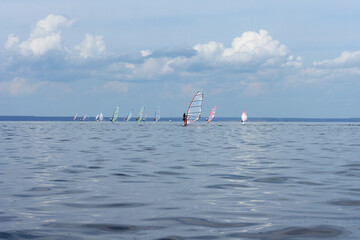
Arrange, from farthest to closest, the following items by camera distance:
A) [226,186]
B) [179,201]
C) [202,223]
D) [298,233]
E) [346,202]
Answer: [226,186] < [179,201] < [346,202] < [202,223] < [298,233]

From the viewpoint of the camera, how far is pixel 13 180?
16438 mm

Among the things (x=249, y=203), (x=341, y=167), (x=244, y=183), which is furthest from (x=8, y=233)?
(x=341, y=167)

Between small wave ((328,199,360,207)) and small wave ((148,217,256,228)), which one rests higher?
small wave ((328,199,360,207))

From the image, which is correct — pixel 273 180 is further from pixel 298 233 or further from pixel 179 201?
pixel 298 233

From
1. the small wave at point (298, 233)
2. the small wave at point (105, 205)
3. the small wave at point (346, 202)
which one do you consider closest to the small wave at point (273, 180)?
the small wave at point (346, 202)

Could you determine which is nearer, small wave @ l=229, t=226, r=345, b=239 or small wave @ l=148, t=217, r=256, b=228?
small wave @ l=229, t=226, r=345, b=239

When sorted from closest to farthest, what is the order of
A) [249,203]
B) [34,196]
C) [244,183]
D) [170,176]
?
[249,203] → [34,196] → [244,183] → [170,176]

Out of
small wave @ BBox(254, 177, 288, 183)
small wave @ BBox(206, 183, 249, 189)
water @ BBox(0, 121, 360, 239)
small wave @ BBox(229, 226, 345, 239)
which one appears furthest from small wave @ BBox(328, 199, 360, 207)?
small wave @ BBox(254, 177, 288, 183)

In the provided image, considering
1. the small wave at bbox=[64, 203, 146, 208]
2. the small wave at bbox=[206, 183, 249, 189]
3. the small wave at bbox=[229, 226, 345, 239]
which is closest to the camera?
the small wave at bbox=[229, 226, 345, 239]

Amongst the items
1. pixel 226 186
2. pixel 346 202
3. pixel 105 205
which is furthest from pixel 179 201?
pixel 346 202

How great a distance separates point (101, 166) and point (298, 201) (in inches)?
442

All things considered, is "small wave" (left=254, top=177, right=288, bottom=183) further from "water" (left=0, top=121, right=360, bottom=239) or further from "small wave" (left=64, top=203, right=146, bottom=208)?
"small wave" (left=64, top=203, right=146, bottom=208)

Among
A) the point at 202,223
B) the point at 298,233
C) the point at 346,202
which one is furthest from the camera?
the point at 346,202

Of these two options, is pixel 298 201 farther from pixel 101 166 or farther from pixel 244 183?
pixel 101 166
